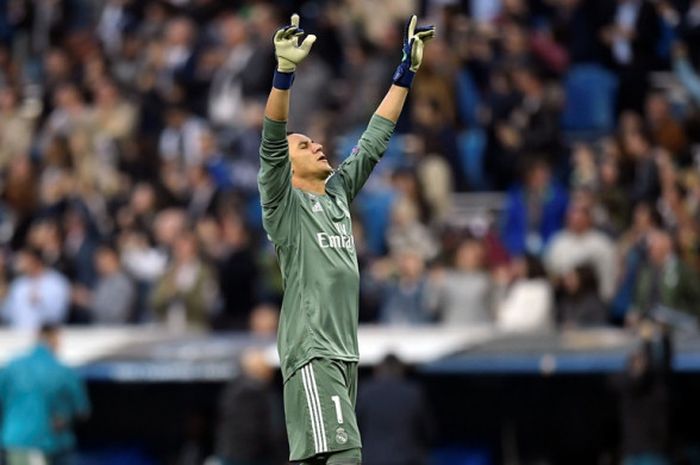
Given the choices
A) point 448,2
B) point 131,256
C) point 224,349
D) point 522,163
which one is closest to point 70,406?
point 224,349

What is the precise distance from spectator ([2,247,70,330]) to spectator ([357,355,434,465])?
4672mm

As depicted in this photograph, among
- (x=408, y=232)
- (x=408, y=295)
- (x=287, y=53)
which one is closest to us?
(x=287, y=53)

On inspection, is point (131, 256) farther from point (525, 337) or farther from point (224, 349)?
point (525, 337)

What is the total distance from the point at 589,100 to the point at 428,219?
7.85 feet

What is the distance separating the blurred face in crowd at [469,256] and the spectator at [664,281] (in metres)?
1.64

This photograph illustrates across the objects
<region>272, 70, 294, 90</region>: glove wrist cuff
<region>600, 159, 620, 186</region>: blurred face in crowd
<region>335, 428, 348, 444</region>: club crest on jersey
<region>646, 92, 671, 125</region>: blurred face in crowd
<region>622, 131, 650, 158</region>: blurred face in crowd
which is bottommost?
<region>335, 428, 348, 444</region>: club crest on jersey

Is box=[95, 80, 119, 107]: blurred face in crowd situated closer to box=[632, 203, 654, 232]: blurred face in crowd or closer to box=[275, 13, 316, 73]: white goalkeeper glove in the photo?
box=[632, 203, 654, 232]: blurred face in crowd

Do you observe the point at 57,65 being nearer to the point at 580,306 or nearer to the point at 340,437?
the point at 580,306

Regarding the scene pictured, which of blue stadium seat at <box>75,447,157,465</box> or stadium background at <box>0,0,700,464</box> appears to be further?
blue stadium seat at <box>75,447,157,465</box>

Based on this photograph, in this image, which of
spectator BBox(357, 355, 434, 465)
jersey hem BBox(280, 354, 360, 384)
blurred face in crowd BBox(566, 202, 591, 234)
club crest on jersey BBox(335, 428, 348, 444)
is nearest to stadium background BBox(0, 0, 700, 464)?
blurred face in crowd BBox(566, 202, 591, 234)

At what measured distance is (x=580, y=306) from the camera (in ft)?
52.3

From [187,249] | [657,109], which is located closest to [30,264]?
[187,249]

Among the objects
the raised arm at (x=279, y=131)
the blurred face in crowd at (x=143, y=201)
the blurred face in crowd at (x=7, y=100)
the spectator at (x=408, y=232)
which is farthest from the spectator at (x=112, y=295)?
the raised arm at (x=279, y=131)

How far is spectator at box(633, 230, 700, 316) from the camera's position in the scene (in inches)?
600
